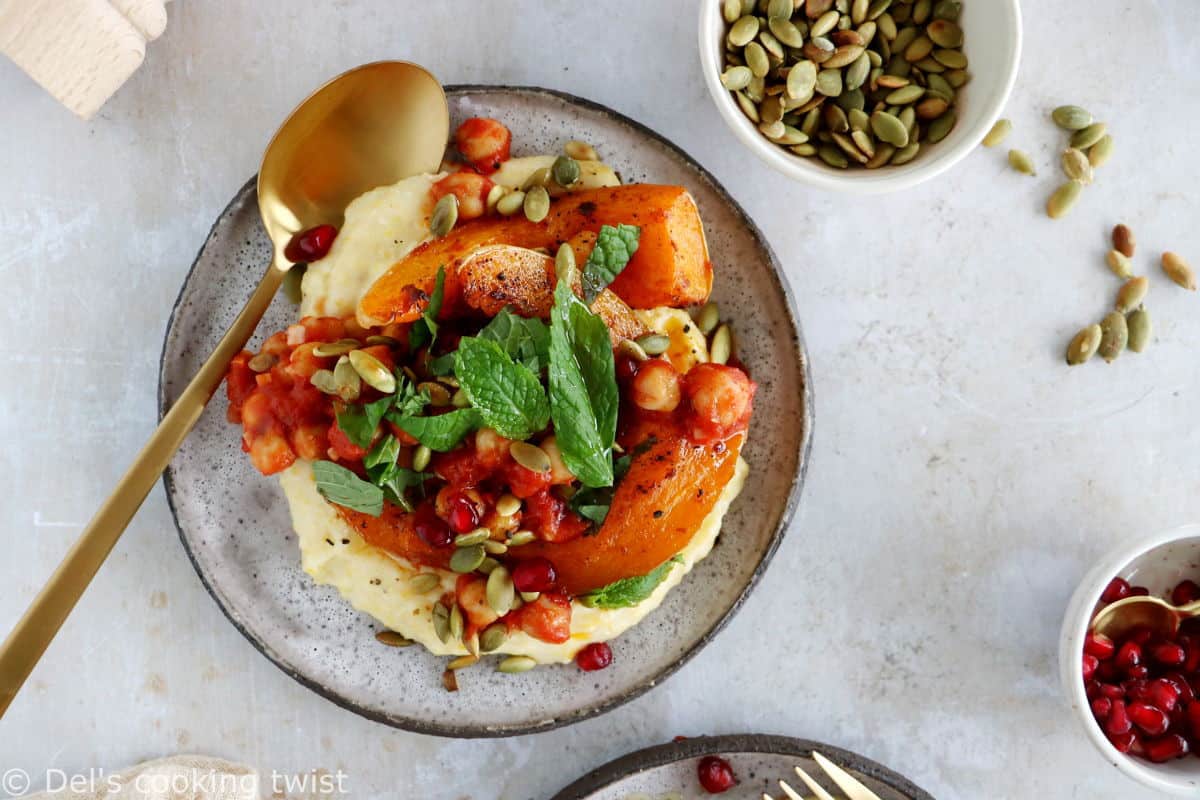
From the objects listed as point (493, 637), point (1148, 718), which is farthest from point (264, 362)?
point (1148, 718)

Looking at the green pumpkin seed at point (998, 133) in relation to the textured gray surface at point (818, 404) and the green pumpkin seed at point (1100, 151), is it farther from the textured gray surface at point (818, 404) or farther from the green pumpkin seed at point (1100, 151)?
the green pumpkin seed at point (1100, 151)

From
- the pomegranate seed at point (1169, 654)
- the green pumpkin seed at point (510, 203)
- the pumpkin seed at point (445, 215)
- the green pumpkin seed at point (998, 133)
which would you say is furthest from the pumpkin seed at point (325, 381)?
the pomegranate seed at point (1169, 654)

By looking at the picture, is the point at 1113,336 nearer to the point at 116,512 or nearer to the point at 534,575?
the point at 534,575

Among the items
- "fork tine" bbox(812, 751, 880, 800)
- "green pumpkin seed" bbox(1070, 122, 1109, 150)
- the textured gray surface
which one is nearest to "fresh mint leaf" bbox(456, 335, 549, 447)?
the textured gray surface

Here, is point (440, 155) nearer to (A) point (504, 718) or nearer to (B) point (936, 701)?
(A) point (504, 718)

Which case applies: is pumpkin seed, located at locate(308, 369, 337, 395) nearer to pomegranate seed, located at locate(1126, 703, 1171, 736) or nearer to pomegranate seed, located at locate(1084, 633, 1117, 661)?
pomegranate seed, located at locate(1084, 633, 1117, 661)

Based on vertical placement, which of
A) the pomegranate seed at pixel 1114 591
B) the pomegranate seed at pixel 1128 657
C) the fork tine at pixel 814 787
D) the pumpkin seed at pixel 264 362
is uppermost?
the pumpkin seed at pixel 264 362
